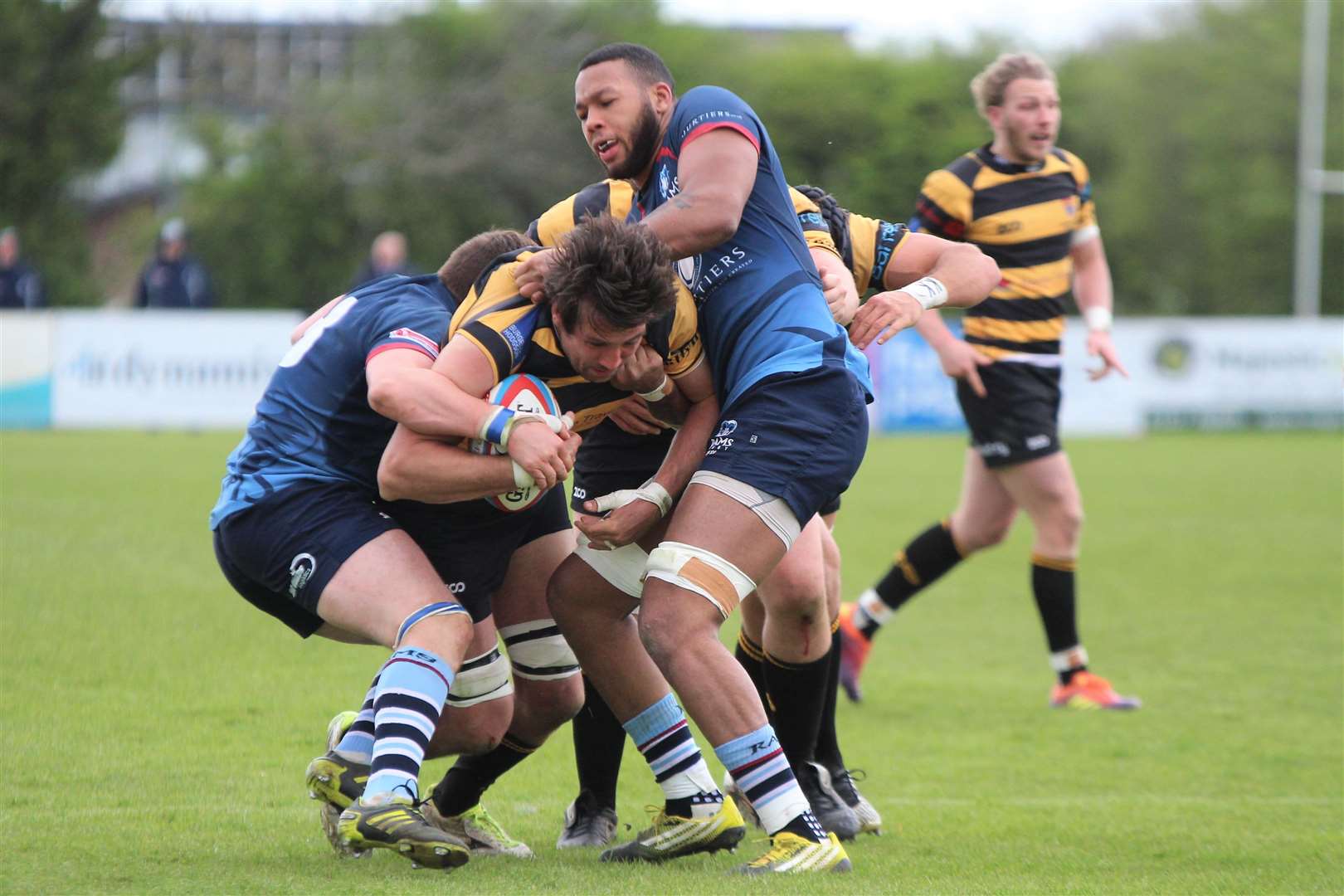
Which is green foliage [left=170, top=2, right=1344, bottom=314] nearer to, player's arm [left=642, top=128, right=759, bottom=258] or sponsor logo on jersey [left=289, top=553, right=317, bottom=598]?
player's arm [left=642, top=128, right=759, bottom=258]

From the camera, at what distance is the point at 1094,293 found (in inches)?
302

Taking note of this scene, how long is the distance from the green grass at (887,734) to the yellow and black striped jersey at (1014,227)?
1649mm

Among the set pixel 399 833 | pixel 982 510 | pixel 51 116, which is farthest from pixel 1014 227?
pixel 51 116

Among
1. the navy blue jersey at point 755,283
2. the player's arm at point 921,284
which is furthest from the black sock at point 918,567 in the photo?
the navy blue jersey at point 755,283

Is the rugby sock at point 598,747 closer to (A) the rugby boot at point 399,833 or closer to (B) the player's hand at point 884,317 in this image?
(A) the rugby boot at point 399,833

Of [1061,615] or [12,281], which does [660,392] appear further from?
[12,281]

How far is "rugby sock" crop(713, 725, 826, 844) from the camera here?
4.16 metres

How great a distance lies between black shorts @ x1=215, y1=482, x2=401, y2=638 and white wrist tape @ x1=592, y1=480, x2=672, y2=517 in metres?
0.56

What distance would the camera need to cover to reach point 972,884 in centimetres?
411

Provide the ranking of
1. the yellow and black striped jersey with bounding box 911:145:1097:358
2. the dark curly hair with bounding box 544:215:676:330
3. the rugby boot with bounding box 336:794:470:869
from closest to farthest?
the rugby boot with bounding box 336:794:470:869
the dark curly hair with bounding box 544:215:676:330
the yellow and black striped jersey with bounding box 911:145:1097:358

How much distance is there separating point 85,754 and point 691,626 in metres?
2.35

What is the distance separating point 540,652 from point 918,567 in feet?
10.3

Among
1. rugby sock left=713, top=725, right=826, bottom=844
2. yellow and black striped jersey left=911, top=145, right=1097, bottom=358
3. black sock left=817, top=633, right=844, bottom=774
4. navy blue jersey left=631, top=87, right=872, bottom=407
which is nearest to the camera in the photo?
rugby sock left=713, top=725, right=826, bottom=844

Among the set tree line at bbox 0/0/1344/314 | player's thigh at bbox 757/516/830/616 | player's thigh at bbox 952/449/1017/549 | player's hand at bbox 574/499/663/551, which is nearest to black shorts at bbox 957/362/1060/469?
player's thigh at bbox 952/449/1017/549
